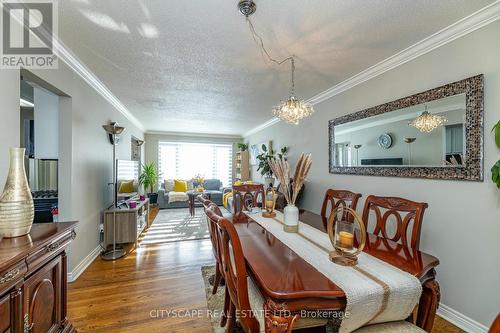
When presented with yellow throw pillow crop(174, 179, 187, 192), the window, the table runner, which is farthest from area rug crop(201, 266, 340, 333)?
the window

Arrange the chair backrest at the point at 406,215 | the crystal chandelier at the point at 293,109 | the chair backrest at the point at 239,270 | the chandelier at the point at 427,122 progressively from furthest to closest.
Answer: the crystal chandelier at the point at 293,109
the chandelier at the point at 427,122
the chair backrest at the point at 406,215
the chair backrest at the point at 239,270

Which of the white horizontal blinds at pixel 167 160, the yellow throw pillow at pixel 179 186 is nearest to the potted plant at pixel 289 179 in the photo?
the yellow throw pillow at pixel 179 186

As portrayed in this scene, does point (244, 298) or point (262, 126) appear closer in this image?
point (244, 298)

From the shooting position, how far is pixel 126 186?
3561mm

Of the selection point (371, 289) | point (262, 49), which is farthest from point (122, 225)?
point (371, 289)

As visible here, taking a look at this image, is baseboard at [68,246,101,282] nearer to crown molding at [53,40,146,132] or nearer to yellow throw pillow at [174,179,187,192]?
crown molding at [53,40,146,132]

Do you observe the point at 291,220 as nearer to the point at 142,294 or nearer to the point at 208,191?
the point at 142,294

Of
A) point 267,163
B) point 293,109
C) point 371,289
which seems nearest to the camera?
point 371,289

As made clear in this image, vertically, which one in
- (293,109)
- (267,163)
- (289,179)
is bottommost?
(289,179)

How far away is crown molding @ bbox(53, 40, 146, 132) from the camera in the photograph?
2051 mm

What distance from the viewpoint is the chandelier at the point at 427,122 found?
6.21 feet

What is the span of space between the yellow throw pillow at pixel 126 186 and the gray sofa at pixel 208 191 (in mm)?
2482

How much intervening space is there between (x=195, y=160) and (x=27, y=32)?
232 inches

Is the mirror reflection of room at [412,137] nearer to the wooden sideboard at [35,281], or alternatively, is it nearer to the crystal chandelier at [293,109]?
the crystal chandelier at [293,109]
